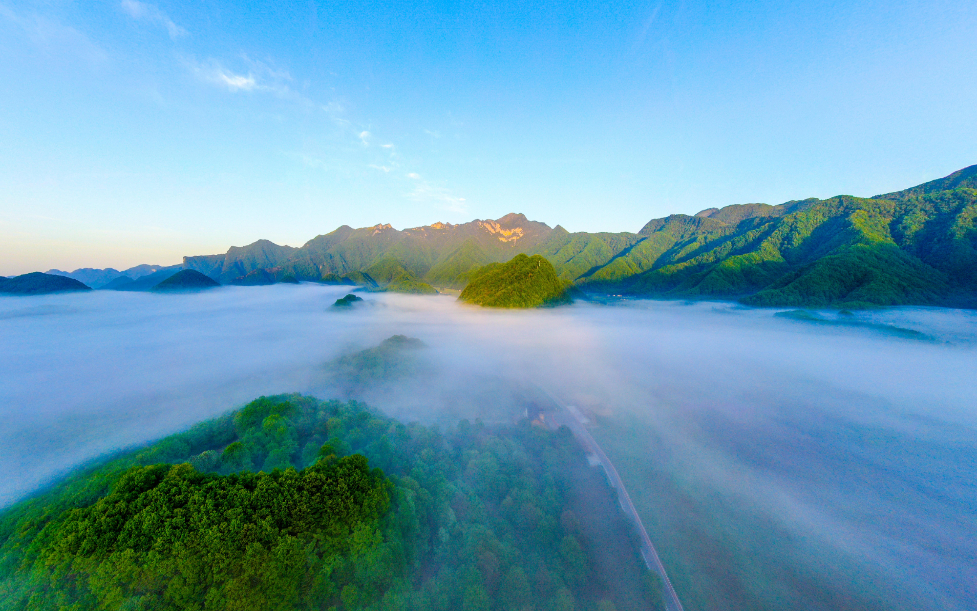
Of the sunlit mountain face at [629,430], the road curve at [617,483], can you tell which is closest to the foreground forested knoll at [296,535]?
the sunlit mountain face at [629,430]

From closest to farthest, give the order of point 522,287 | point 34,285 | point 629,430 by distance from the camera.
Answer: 1. point 629,430
2. point 522,287
3. point 34,285

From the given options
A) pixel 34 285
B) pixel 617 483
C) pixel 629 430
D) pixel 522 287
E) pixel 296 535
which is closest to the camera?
pixel 296 535

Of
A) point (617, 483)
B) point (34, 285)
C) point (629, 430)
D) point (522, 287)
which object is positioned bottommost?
point (629, 430)

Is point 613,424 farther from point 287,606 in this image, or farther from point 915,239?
point 915,239

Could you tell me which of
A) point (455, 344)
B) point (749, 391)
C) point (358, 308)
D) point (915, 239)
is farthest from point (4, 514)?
point (915, 239)

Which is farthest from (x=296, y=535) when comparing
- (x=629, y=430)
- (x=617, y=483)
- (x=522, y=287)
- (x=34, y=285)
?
(x=34, y=285)

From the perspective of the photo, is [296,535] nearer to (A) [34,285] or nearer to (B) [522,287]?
(B) [522,287]
